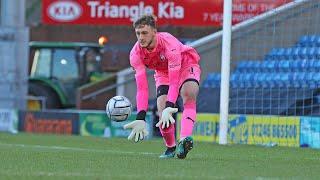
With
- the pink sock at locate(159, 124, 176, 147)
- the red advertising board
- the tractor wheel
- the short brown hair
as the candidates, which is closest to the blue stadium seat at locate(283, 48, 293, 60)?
the red advertising board

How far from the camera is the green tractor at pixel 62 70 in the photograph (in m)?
26.7

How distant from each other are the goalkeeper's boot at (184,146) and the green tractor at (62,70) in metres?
15.5

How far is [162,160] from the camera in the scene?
36.9ft

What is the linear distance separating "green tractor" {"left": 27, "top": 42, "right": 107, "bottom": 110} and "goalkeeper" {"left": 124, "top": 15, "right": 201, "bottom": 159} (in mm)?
14999

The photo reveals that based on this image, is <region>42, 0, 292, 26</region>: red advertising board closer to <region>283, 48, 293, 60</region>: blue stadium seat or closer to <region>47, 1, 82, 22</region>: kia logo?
<region>47, 1, 82, 22</region>: kia logo

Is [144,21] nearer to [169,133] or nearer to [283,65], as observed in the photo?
[169,133]

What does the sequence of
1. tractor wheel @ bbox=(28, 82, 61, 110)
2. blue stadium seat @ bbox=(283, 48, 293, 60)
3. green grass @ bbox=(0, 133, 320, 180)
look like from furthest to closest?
1. tractor wheel @ bbox=(28, 82, 61, 110)
2. blue stadium seat @ bbox=(283, 48, 293, 60)
3. green grass @ bbox=(0, 133, 320, 180)

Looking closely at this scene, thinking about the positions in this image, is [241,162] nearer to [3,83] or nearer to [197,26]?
[3,83]

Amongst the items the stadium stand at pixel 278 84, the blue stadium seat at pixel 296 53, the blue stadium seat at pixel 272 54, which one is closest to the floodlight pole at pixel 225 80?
the stadium stand at pixel 278 84

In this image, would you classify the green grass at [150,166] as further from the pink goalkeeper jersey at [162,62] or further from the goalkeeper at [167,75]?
the pink goalkeeper jersey at [162,62]

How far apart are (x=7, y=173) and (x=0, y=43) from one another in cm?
1511

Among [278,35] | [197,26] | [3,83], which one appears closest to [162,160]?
[278,35]

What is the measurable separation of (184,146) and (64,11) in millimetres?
19235

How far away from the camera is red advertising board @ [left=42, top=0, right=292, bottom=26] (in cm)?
2867
